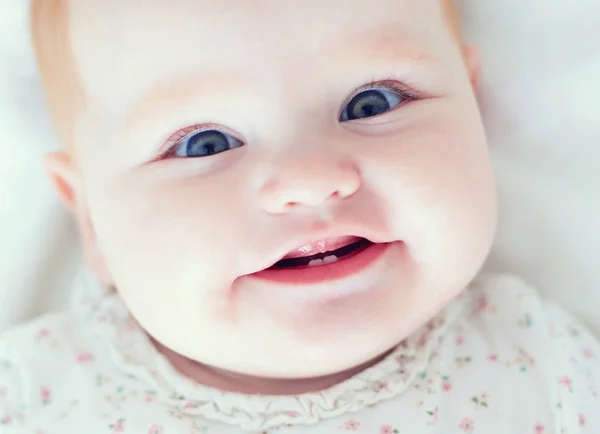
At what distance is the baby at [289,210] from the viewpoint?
0.84 m

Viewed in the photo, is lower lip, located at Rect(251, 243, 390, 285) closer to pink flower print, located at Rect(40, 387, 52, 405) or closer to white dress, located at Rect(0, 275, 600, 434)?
white dress, located at Rect(0, 275, 600, 434)

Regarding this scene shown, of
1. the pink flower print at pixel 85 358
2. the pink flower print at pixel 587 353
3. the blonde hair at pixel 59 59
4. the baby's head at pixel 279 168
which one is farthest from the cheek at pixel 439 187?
the pink flower print at pixel 85 358

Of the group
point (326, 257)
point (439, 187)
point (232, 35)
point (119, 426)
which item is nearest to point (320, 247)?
point (326, 257)

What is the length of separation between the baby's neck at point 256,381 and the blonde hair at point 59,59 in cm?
34

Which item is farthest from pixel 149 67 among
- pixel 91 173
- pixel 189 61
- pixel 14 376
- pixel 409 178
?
pixel 14 376

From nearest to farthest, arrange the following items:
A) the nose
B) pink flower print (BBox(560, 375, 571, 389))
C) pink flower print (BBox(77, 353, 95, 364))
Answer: the nose → pink flower print (BBox(560, 375, 571, 389)) → pink flower print (BBox(77, 353, 95, 364))

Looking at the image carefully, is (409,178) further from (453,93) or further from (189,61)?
(189,61)

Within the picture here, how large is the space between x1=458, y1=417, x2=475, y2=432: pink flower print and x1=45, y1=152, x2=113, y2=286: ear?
20.7 inches

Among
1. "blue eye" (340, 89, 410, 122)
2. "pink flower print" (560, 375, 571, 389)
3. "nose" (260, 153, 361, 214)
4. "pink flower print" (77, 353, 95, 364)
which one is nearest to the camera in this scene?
"nose" (260, 153, 361, 214)

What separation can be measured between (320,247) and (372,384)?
25 cm

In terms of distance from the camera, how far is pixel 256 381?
1059 mm

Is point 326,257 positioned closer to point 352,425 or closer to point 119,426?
point 352,425

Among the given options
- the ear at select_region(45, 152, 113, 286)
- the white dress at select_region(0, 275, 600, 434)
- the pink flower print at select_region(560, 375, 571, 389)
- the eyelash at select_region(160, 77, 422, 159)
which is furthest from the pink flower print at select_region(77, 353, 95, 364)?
the pink flower print at select_region(560, 375, 571, 389)

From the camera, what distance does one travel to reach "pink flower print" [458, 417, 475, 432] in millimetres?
979
